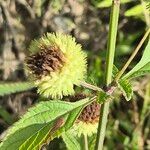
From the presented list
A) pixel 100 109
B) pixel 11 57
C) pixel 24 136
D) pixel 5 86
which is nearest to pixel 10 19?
pixel 11 57

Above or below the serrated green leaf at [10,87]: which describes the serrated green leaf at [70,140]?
below

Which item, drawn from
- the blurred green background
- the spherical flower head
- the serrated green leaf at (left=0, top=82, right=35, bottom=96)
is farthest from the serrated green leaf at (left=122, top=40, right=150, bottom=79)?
the blurred green background

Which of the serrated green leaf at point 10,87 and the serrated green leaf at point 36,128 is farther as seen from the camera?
the serrated green leaf at point 10,87

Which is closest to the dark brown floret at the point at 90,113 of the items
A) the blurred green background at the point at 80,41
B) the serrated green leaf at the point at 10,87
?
the serrated green leaf at the point at 10,87

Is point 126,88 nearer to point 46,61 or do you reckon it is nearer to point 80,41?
point 46,61

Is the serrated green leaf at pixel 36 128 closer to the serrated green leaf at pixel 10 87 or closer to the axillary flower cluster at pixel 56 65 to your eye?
the axillary flower cluster at pixel 56 65

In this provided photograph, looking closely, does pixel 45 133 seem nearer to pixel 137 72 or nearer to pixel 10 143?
pixel 10 143
